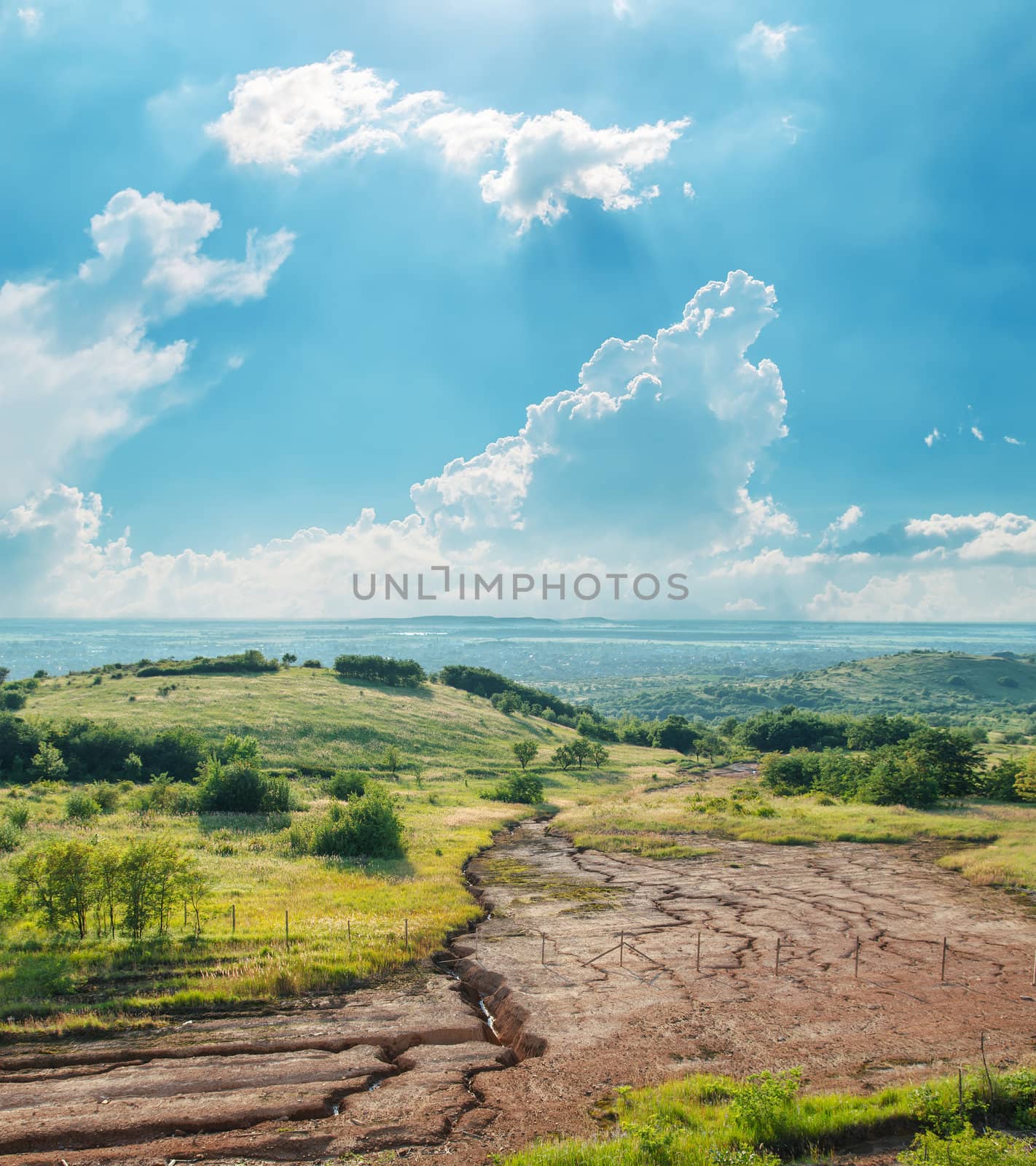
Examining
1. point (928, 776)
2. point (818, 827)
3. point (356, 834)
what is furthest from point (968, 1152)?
point (928, 776)

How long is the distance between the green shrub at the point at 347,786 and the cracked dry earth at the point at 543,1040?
30.4m

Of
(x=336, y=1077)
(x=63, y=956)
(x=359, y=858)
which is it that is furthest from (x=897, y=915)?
(x=63, y=956)

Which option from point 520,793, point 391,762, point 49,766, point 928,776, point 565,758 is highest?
point 928,776

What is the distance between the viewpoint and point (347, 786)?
173 ft

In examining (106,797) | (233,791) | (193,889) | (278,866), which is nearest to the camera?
(193,889)

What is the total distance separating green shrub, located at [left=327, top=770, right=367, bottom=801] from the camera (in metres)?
52.5

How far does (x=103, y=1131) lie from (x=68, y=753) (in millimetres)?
57580

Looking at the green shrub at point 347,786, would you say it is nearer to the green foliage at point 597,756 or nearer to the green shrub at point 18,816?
the green shrub at point 18,816

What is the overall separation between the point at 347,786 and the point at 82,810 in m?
17.7

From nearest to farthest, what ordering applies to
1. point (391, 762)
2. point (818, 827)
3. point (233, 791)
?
1. point (818, 827)
2. point (233, 791)
3. point (391, 762)

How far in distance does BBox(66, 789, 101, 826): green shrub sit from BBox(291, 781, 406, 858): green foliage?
13865 mm

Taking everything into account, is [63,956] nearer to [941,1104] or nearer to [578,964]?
[578,964]

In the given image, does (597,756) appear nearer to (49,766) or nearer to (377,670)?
(377,670)

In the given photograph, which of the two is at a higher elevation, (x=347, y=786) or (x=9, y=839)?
(x=9, y=839)
